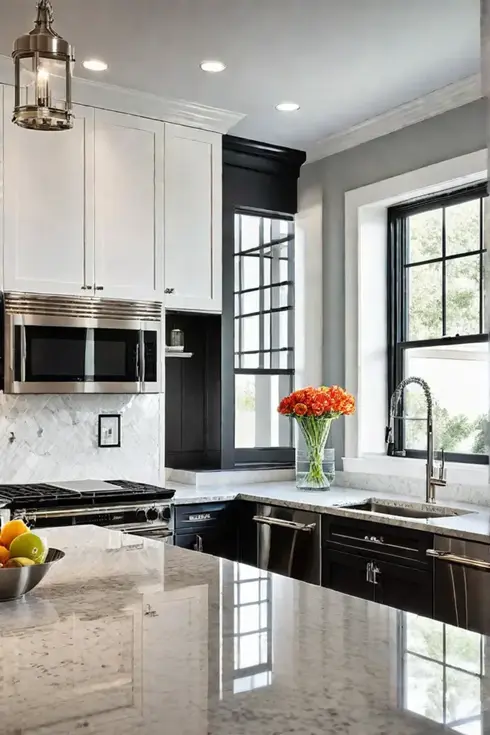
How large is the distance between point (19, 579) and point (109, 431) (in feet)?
9.01

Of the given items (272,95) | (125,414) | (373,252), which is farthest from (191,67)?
(125,414)

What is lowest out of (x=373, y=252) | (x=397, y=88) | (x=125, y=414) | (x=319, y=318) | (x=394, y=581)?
(x=394, y=581)

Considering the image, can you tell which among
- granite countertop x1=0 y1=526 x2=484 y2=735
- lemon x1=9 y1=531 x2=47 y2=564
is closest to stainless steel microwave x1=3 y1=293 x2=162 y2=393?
granite countertop x1=0 y1=526 x2=484 y2=735

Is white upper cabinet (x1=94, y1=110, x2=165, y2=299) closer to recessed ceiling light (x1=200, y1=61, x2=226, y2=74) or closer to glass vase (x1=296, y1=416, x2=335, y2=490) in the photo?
recessed ceiling light (x1=200, y1=61, x2=226, y2=74)

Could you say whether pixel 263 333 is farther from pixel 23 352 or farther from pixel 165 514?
pixel 23 352

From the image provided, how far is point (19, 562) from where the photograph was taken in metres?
1.80

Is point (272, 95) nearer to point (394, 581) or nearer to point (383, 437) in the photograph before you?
point (383, 437)

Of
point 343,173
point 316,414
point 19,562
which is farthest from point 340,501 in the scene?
point 19,562

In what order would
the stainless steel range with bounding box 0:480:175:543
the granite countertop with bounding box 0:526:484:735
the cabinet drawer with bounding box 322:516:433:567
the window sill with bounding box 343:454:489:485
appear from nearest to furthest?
the granite countertop with bounding box 0:526:484:735, the cabinet drawer with bounding box 322:516:433:567, the stainless steel range with bounding box 0:480:175:543, the window sill with bounding box 343:454:489:485

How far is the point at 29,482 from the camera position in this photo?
168 inches

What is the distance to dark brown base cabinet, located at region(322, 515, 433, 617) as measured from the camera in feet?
11.2

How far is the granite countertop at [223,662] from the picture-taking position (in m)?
1.15

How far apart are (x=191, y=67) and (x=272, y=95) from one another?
52 centimetres

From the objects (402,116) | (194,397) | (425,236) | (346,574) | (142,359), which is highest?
(402,116)
